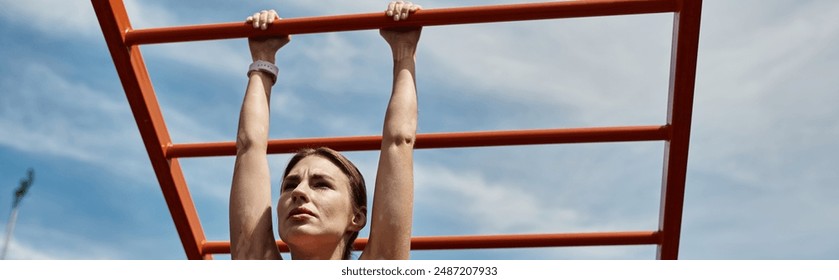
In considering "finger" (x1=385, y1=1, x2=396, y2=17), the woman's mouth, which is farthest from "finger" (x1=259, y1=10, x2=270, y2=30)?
the woman's mouth

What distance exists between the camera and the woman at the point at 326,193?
79.0 inches

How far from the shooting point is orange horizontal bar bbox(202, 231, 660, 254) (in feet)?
9.25

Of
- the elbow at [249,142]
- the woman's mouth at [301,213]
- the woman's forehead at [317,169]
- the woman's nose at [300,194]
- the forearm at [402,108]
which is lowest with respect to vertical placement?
the woman's mouth at [301,213]

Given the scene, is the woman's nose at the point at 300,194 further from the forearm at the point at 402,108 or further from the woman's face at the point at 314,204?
the forearm at the point at 402,108

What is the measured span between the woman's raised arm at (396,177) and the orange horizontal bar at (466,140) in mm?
430

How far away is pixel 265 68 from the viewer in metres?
2.40

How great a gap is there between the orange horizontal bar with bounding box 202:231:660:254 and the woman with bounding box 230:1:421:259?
0.67m

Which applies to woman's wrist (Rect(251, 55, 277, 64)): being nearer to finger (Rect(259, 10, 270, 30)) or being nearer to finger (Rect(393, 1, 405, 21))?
finger (Rect(259, 10, 270, 30))

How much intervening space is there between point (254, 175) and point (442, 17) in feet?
2.00

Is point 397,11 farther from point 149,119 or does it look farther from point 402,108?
point 149,119

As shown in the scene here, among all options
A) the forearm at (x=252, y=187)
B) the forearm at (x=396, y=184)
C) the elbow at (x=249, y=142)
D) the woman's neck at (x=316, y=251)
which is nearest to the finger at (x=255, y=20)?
the forearm at (x=252, y=187)
